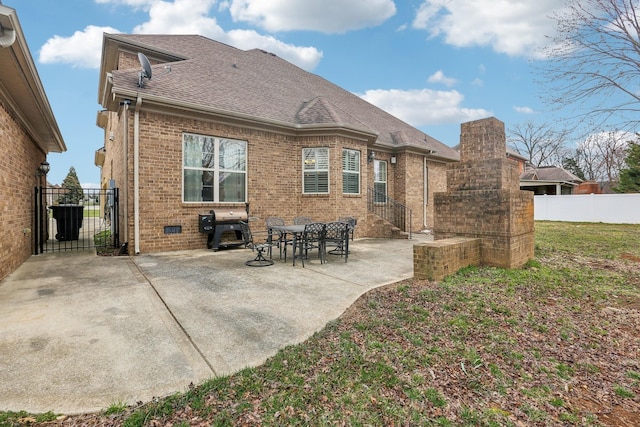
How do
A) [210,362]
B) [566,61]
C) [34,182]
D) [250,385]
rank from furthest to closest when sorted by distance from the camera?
[566,61] → [34,182] → [210,362] → [250,385]

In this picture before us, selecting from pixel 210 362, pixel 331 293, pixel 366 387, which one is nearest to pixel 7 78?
pixel 210 362

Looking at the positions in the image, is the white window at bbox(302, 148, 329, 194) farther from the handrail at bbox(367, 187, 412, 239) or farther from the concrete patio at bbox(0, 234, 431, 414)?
the concrete patio at bbox(0, 234, 431, 414)

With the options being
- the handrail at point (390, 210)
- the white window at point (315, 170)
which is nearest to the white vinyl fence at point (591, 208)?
the handrail at point (390, 210)

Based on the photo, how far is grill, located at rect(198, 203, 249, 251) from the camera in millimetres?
8188

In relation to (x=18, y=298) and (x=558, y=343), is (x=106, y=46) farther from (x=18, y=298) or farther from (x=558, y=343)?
(x=558, y=343)

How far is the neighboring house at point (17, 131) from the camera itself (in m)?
4.10

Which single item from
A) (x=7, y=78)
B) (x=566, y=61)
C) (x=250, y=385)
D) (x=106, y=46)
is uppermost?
(x=106, y=46)

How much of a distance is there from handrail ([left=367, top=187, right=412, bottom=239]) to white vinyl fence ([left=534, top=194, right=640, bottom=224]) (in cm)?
1310

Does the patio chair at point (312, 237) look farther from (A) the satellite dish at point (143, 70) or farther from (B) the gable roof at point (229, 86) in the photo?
(A) the satellite dish at point (143, 70)

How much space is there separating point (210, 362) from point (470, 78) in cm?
1562

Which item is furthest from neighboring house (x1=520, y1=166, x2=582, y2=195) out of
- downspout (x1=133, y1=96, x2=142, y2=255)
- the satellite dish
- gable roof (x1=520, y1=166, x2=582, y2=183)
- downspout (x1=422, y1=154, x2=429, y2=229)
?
downspout (x1=133, y1=96, x2=142, y2=255)

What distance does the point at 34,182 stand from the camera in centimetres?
859

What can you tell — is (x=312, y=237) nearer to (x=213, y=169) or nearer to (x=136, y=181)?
(x=213, y=169)

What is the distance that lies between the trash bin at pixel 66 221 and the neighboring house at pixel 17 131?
96.7 inches
